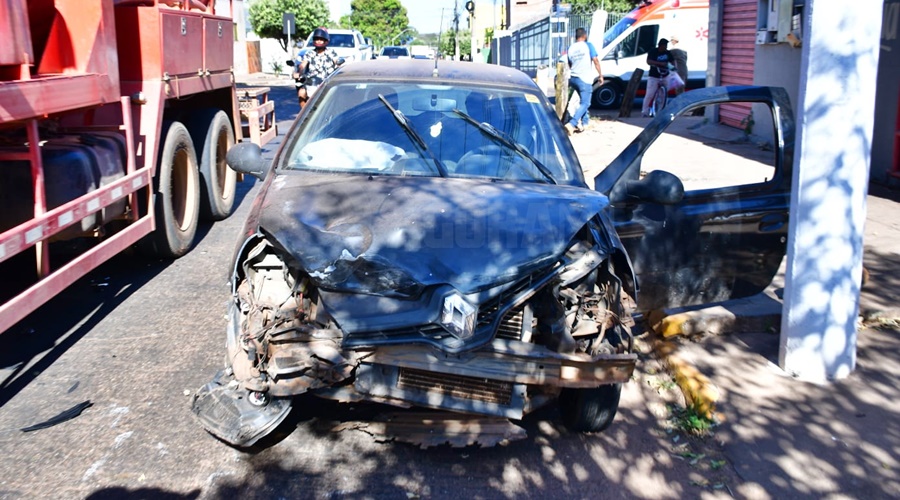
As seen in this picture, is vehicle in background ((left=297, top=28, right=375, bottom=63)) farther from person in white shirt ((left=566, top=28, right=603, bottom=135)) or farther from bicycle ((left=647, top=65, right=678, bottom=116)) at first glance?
person in white shirt ((left=566, top=28, right=603, bottom=135))

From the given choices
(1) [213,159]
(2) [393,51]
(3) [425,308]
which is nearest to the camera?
(3) [425,308]

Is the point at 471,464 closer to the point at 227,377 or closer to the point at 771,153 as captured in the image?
the point at 227,377

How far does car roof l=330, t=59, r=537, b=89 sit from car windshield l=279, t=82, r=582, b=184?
3.9 inches

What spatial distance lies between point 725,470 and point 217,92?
285 inches

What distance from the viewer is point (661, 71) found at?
56.5ft

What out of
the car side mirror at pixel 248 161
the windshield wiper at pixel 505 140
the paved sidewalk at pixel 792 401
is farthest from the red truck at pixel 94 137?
the paved sidewalk at pixel 792 401

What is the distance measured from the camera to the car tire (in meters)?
4.12

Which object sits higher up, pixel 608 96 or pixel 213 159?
pixel 608 96

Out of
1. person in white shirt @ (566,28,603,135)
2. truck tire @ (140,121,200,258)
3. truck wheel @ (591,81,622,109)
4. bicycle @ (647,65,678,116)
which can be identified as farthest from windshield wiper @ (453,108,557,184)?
truck wheel @ (591,81,622,109)

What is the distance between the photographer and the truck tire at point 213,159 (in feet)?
27.7

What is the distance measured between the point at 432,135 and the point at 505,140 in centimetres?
44

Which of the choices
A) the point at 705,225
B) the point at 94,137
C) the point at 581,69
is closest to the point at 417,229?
the point at 705,225

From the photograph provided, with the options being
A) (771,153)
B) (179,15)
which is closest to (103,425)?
(179,15)

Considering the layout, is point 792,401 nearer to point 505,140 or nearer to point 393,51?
point 505,140
